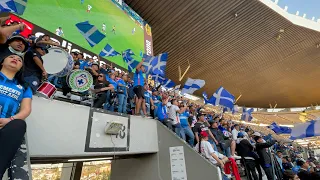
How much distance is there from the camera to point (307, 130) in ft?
25.9

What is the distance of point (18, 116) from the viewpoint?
1421 mm

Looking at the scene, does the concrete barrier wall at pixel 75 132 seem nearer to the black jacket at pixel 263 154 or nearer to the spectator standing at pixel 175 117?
the spectator standing at pixel 175 117

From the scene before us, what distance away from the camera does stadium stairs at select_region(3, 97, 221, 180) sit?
7.30ft

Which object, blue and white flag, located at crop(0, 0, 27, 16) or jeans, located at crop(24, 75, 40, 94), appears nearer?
jeans, located at crop(24, 75, 40, 94)

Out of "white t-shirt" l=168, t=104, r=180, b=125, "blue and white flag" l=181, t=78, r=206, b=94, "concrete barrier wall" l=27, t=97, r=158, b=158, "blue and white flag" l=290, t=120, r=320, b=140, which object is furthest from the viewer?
"blue and white flag" l=290, t=120, r=320, b=140

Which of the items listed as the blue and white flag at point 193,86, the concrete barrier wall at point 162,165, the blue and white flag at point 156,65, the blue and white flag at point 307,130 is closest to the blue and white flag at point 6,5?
the blue and white flag at point 156,65

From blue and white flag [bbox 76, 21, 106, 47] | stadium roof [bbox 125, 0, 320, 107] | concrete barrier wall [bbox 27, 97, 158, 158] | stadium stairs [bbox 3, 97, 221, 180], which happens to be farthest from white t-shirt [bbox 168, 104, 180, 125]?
stadium roof [bbox 125, 0, 320, 107]

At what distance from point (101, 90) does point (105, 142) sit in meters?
1.17

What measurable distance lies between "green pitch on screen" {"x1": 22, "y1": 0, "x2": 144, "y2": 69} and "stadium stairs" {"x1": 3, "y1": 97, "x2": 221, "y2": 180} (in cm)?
402

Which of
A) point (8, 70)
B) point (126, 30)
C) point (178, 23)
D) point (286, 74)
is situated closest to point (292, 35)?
point (286, 74)

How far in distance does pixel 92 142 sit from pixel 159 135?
1418 mm

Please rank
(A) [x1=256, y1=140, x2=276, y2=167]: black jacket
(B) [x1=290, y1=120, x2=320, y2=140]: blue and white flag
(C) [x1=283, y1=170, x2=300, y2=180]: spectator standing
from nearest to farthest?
(A) [x1=256, y1=140, x2=276, y2=167]: black jacket
(C) [x1=283, y1=170, x2=300, y2=180]: spectator standing
(B) [x1=290, y1=120, x2=320, y2=140]: blue and white flag

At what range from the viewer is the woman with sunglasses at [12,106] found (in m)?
1.11

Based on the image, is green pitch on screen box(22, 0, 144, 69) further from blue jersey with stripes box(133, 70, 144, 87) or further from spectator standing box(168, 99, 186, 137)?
spectator standing box(168, 99, 186, 137)
